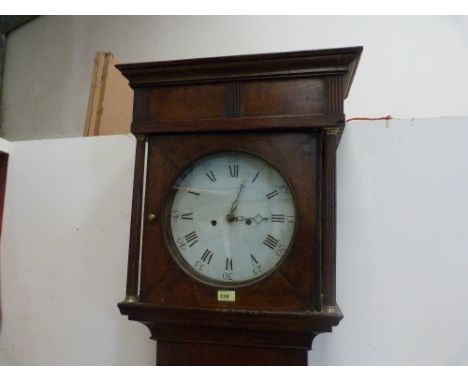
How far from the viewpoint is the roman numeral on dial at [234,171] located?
29.1 inches

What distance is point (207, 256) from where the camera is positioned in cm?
73

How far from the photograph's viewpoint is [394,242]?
2.78ft

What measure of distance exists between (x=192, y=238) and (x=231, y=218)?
9cm

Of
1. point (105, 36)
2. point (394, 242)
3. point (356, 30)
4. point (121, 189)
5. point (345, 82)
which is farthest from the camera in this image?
point (105, 36)

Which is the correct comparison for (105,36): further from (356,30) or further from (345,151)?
(345,151)

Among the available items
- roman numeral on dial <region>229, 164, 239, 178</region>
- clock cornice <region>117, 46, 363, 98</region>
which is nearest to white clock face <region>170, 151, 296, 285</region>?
roman numeral on dial <region>229, 164, 239, 178</region>

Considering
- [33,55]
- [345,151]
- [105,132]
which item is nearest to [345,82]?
[345,151]

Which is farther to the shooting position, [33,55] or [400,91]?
[33,55]

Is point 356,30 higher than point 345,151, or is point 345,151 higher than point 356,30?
point 356,30

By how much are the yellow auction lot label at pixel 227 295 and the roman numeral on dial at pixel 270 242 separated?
0.11 metres

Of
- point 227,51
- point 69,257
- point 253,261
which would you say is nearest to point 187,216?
point 253,261

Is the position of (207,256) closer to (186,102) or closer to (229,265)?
(229,265)

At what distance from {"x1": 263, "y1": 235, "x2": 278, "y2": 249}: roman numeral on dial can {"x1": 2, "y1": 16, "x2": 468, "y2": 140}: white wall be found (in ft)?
1.82

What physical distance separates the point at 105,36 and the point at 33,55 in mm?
323
